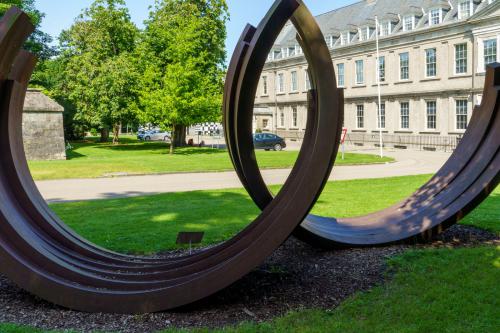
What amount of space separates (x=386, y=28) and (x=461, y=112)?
41.6ft

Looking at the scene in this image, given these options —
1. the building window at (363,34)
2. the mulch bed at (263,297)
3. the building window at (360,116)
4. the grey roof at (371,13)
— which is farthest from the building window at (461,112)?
the mulch bed at (263,297)

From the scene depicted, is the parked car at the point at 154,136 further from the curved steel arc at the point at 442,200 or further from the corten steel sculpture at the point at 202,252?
the corten steel sculpture at the point at 202,252

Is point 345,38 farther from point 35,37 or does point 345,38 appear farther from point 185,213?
point 185,213

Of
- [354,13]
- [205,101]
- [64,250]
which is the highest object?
[354,13]

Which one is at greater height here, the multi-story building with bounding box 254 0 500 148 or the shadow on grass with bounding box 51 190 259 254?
the multi-story building with bounding box 254 0 500 148

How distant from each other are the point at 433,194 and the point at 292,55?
57732mm

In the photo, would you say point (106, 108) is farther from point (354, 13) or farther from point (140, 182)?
point (354, 13)

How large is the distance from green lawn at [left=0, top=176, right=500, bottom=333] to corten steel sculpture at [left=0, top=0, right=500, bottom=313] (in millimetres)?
612

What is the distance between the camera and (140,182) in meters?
19.8

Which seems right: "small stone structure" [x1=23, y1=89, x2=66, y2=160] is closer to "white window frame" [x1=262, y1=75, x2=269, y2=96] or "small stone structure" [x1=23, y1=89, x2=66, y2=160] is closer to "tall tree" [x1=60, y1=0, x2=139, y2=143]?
"tall tree" [x1=60, y1=0, x2=139, y2=143]

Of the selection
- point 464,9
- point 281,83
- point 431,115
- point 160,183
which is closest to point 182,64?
point 160,183

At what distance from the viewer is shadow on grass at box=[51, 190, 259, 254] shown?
960cm

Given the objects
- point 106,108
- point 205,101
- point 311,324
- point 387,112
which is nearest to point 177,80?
point 205,101

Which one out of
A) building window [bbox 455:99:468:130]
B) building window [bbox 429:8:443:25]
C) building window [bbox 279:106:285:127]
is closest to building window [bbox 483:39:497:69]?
building window [bbox 455:99:468:130]
